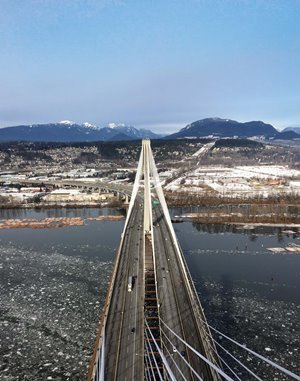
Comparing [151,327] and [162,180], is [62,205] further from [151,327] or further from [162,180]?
[151,327]

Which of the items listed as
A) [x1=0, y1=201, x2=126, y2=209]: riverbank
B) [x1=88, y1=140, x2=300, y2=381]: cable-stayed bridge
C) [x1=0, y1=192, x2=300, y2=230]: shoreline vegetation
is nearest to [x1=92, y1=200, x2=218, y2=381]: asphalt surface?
[x1=88, y1=140, x2=300, y2=381]: cable-stayed bridge

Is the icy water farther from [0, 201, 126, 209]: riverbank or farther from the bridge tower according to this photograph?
[0, 201, 126, 209]: riverbank

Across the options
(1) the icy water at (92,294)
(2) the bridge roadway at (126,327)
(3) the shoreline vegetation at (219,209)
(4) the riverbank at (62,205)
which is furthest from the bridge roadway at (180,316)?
(4) the riverbank at (62,205)

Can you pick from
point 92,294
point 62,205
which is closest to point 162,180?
point 62,205

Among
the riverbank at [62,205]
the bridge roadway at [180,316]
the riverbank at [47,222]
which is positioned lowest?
the riverbank at [47,222]

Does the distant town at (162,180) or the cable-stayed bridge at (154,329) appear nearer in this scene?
the cable-stayed bridge at (154,329)

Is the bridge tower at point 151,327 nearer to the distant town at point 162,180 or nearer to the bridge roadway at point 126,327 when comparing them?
the bridge roadway at point 126,327

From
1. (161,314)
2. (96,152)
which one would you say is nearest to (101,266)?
(161,314)
